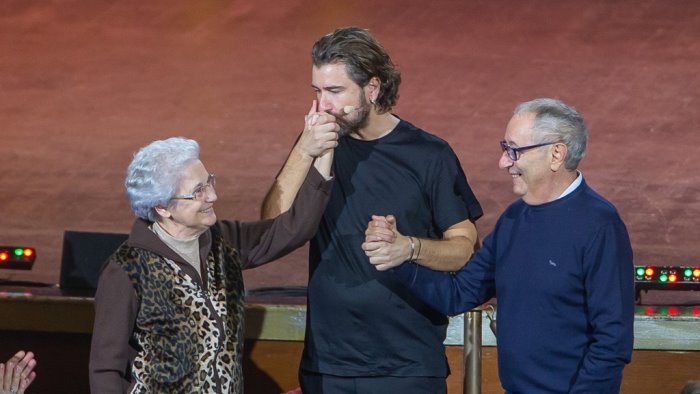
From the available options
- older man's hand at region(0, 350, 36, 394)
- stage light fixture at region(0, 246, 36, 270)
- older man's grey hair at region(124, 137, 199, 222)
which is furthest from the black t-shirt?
stage light fixture at region(0, 246, 36, 270)

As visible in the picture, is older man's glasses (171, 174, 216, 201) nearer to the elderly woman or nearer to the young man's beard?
the elderly woman

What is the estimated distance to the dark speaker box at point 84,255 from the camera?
4.42 meters

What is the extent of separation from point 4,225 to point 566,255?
3.69m

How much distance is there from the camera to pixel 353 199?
3.19 metres

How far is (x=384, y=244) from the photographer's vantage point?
2822 mm

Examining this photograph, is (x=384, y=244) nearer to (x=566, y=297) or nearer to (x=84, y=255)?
(x=566, y=297)

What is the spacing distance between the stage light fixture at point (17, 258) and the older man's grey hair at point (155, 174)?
1.97 meters

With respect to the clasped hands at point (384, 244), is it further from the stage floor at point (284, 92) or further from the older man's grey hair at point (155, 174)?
the stage floor at point (284, 92)

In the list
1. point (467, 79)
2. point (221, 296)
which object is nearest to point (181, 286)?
point (221, 296)

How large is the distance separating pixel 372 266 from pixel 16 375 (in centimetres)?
99

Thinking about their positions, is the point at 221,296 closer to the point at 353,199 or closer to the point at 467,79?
the point at 353,199

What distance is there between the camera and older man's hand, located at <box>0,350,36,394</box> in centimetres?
304

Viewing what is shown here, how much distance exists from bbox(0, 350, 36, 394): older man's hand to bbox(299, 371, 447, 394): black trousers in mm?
766

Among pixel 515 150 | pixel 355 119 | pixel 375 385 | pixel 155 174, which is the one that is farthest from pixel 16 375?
pixel 515 150
